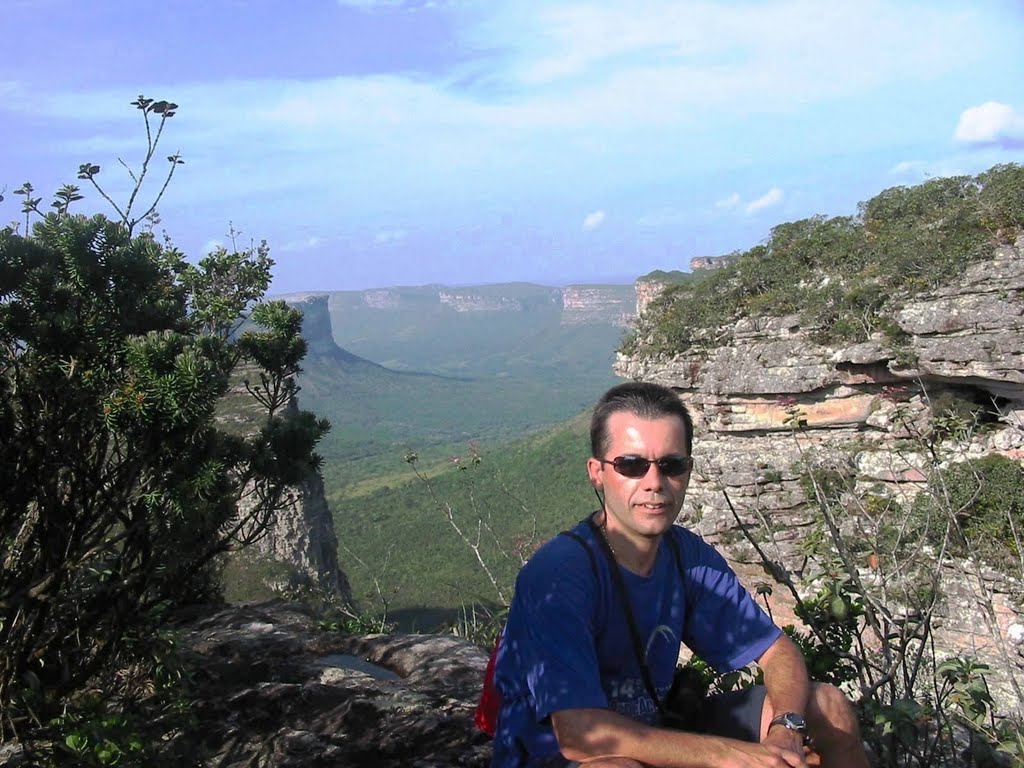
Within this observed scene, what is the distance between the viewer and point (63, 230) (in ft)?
13.2

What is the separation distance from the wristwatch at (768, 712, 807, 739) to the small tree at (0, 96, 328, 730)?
2.65 m

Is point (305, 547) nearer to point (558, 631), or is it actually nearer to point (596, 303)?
point (558, 631)

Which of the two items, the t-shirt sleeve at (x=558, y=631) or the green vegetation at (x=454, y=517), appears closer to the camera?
the t-shirt sleeve at (x=558, y=631)

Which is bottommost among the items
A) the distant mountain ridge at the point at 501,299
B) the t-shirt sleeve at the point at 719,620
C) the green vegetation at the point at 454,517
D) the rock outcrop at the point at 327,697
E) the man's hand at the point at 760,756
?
the green vegetation at the point at 454,517

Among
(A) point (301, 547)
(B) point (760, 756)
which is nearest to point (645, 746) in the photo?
(B) point (760, 756)

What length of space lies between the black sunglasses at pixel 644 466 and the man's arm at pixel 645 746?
0.75 m

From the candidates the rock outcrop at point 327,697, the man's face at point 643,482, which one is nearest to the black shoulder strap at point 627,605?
the man's face at point 643,482

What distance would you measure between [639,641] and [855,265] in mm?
15311

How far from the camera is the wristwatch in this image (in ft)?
8.91

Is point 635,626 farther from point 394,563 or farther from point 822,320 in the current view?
point 394,563

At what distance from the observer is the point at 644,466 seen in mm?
2848

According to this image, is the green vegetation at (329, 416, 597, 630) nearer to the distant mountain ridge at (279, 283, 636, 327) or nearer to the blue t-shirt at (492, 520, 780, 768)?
the blue t-shirt at (492, 520, 780, 768)

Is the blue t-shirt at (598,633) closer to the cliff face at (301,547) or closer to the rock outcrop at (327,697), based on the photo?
the rock outcrop at (327,697)

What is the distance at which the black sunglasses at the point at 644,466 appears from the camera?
2.85 m
